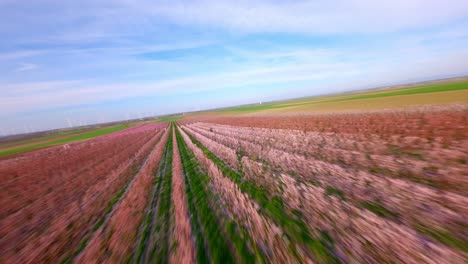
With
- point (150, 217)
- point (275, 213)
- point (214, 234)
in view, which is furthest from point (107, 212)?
point (275, 213)

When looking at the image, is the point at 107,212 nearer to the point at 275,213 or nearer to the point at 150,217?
the point at 150,217

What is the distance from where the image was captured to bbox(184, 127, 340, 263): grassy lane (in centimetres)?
417

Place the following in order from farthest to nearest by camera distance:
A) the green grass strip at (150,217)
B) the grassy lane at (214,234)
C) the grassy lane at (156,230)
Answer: the green grass strip at (150,217), the grassy lane at (156,230), the grassy lane at (214,234)

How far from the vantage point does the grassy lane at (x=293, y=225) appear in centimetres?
417

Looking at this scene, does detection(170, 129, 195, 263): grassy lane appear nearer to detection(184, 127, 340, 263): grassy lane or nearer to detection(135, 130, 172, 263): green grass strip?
detection(135, 130, 172, 263): green grass strip

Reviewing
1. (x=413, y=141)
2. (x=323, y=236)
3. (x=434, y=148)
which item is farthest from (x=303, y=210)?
(x=413, y=141)

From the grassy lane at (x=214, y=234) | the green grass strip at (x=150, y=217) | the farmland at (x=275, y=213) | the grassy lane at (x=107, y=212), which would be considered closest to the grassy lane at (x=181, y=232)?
the farmland at (x=275, y=213)

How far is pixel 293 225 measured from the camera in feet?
17.3

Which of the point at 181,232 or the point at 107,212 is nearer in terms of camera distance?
the point at 181,232

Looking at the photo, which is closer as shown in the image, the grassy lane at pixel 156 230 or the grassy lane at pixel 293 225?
the grassy lane at pixel 293 225

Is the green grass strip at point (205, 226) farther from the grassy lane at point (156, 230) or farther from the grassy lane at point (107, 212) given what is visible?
the grassy lane at point (107, 212)

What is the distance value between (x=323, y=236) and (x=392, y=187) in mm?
3356

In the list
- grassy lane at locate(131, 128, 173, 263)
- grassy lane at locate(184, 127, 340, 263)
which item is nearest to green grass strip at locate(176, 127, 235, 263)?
grassy lane at locate(131, 128, 173, 263)

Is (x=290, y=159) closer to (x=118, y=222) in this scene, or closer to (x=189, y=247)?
(x=189, y=247)
